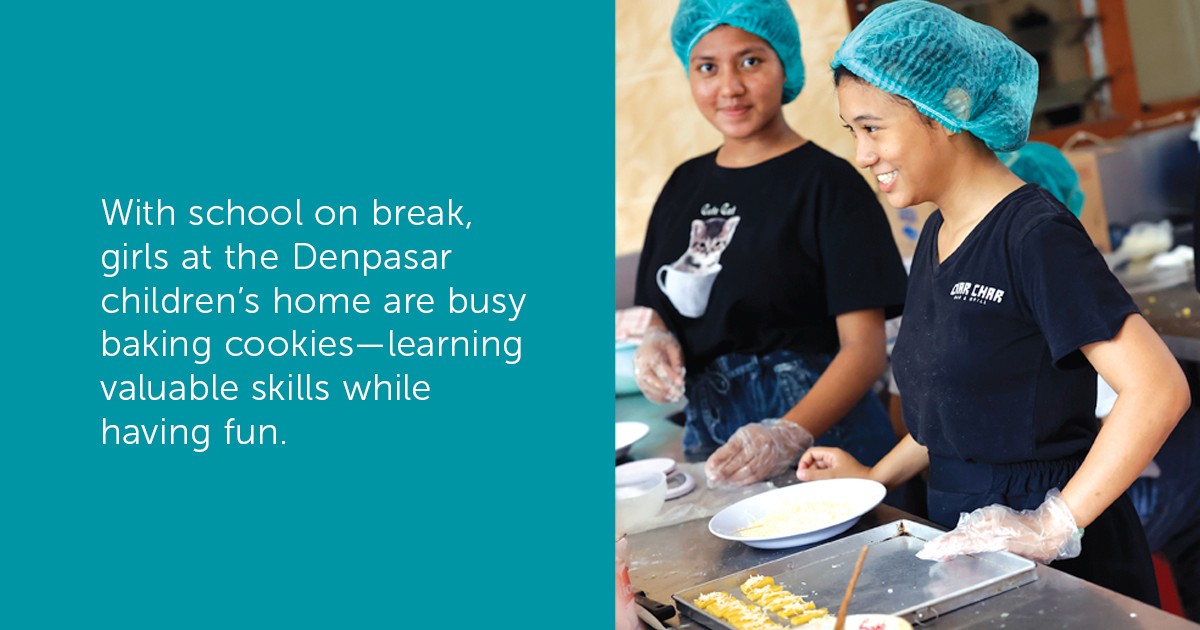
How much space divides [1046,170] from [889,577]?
1.59m

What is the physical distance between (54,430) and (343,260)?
32cm

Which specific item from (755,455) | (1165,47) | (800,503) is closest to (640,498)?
(800,503)

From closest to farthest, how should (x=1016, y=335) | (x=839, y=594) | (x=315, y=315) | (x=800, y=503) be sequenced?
(x=315, y=315) < (x=839, y=594) < (x=1016, y=335) < (x=800, y=503)

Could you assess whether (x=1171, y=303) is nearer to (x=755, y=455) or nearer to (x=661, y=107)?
(x=755, y=455)

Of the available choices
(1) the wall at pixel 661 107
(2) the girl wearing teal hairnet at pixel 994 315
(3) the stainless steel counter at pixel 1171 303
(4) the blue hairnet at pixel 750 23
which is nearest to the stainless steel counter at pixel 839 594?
Result: (2) the girl wearing teal hairnet at pixel 994 315

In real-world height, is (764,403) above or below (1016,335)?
below

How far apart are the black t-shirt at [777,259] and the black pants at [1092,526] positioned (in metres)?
0.62

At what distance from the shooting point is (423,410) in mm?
1127

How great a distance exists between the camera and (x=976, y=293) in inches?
65.2

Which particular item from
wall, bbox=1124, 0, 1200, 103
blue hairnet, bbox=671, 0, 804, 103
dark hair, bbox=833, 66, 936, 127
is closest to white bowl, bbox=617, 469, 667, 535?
dark hair, bbox=833, 66, 936, 127

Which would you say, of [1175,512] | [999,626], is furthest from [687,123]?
[999,626]

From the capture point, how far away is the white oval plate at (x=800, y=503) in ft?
5.50

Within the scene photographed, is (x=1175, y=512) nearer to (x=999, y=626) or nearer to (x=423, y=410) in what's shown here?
(x=999, y=626)

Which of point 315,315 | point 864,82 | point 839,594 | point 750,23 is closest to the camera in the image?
point 315,315
